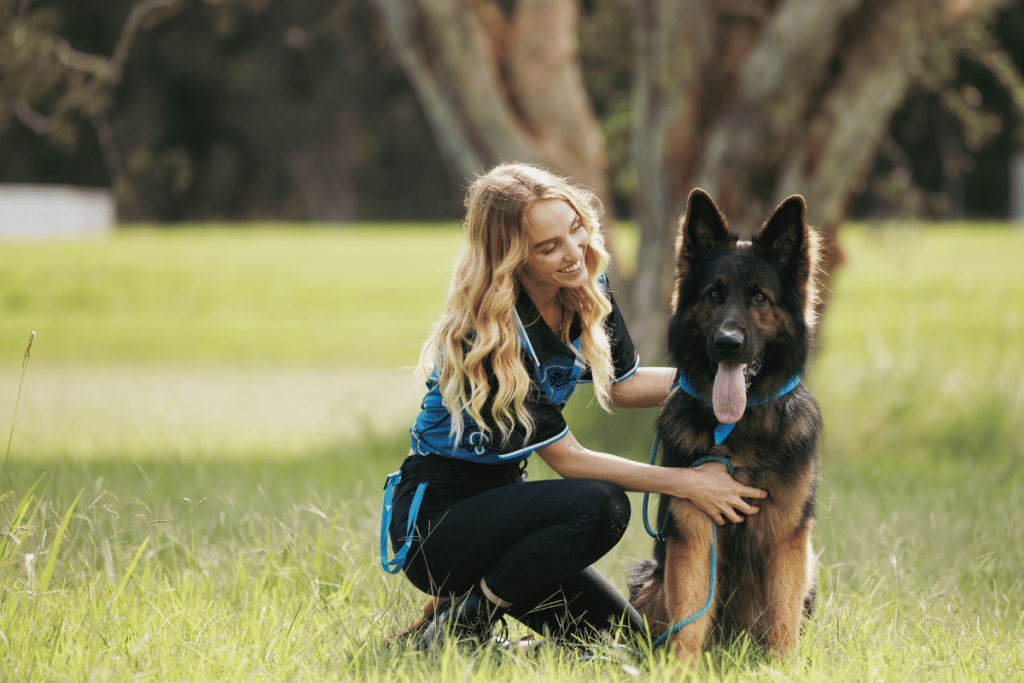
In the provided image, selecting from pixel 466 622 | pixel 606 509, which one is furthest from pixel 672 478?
pixel 466 622

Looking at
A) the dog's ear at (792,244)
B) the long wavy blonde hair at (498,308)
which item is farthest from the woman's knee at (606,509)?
the dog's ear at (792,244)

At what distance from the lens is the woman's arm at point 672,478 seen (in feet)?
9.44

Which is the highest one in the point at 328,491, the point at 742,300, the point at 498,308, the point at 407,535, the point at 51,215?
the point at 742,300

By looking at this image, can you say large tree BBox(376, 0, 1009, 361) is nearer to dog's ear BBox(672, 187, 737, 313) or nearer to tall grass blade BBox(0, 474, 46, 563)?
dog's ear BBox(672, 187, 737, 313)

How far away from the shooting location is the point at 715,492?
2877 mm

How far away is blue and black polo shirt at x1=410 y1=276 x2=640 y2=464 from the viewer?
117 inches

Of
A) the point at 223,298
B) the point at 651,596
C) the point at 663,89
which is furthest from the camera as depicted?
the point at 223,298

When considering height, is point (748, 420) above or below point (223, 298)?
above

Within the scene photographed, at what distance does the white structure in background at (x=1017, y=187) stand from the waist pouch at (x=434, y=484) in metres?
27.2

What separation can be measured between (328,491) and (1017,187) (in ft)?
91.0

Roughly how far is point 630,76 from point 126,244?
14268 millimetres

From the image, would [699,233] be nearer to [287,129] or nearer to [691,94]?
[691,94]

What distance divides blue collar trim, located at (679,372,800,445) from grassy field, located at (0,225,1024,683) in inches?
29.0

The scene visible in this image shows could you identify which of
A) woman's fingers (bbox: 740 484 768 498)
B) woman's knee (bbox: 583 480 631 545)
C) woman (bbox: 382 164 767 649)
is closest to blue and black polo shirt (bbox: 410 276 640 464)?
woman (bbox: 382 164 767 649)
